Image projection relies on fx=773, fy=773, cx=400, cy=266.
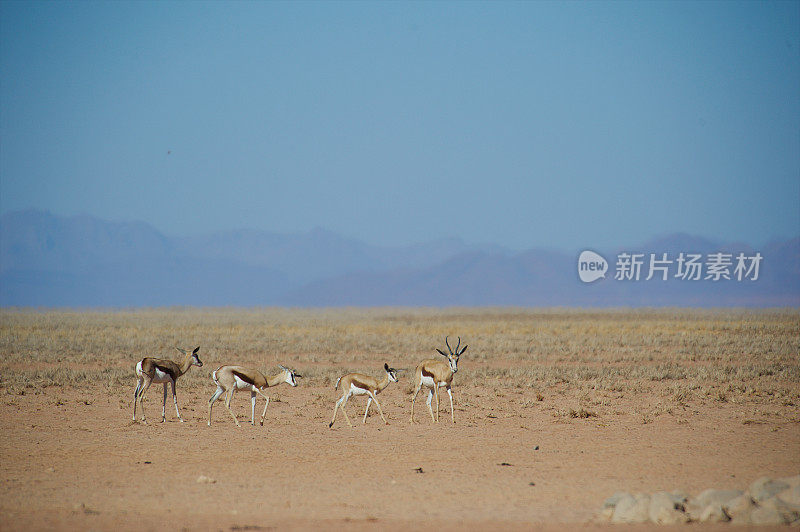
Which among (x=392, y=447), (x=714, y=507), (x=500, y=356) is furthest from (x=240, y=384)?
(x=500, y=356)

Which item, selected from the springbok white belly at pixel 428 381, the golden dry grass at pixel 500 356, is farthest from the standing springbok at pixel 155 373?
the golden dry grass at pixel 500 356

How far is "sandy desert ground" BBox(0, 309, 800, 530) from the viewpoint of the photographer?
918cm

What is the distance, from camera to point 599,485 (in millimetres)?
10422

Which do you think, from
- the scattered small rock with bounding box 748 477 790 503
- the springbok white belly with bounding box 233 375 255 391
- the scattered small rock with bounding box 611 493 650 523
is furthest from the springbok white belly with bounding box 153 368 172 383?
the scattered small rock with bounding box 748 477 790 503

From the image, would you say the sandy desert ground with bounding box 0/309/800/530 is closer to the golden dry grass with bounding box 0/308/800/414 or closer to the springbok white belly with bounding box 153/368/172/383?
the golden dry grass with bounding box 0/308/800/414

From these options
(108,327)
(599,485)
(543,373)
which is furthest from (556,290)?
(599,485)

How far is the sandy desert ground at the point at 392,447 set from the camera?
9180 millimetres

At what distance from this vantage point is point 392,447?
13.2 m

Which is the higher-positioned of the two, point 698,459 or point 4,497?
point 698,459

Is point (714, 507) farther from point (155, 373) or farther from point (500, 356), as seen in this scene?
point (500, 356)

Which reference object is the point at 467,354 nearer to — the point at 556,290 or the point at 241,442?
the point at 241,442

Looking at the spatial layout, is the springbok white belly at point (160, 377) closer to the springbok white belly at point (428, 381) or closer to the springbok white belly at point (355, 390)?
the springbok white belly at point (355, 390)

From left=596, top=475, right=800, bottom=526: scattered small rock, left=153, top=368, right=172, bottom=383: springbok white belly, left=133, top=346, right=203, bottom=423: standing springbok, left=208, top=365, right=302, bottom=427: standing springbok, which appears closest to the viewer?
left=596, top=475, right=800, bottom=526: scattered small rock

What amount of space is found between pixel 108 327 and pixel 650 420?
37272 millimetres
